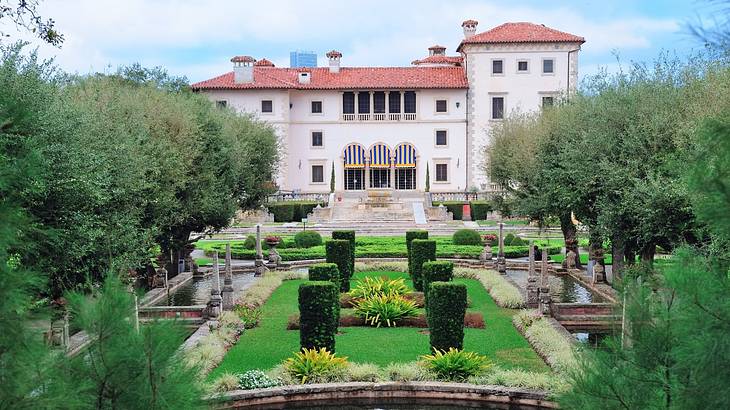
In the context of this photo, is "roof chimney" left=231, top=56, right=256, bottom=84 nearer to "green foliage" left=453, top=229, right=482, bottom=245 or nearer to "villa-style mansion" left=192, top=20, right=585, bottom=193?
"villa-style mansion" left=192, top=20, right=585, bottom=193

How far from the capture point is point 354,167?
164 feet

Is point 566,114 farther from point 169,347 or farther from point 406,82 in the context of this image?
point 406,82

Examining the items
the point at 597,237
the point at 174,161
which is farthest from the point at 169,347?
the point at 597,237

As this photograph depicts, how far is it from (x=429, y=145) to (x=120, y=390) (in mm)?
46158

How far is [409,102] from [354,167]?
5.31 metres

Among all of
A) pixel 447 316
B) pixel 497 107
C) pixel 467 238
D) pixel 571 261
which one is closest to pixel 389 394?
pixel 447 316

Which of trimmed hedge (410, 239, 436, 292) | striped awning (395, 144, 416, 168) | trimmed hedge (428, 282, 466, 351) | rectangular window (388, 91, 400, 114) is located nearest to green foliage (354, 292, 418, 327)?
trimmed hedge (428, 282, 466, 351)

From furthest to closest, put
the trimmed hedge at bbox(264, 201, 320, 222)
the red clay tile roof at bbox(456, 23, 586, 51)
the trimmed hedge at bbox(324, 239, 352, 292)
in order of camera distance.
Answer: the red clay tile roof at bbox(456, 23, 586, 51), the trimmed hedge at bbox(264, 201, 320, 222), the trimmed hedge at bbox(324, 239, 352, 292)

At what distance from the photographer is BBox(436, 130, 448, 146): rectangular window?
4984 cm

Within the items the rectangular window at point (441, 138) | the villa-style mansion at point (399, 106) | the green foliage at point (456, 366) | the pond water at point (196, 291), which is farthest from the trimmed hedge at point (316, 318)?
the rectangular window at point (441, 138)

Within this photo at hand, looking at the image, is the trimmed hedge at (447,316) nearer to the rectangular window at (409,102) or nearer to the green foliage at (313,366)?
the green foliage at (313,366)

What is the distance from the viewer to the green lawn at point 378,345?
520 inches

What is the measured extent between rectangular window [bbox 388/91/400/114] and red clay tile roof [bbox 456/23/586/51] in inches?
200

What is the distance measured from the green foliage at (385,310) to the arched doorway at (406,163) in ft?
108
